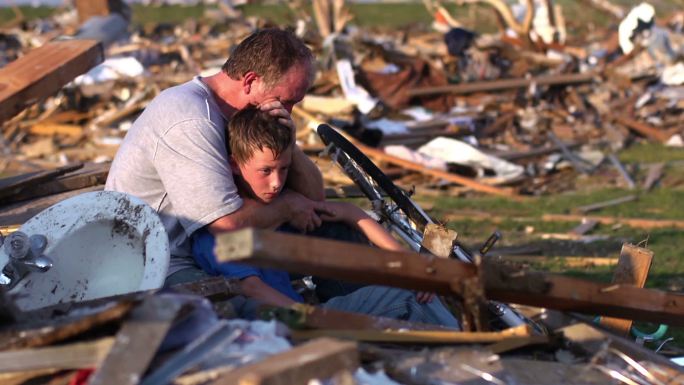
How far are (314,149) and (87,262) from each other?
344 inches

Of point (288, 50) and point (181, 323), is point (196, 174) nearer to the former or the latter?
point (288, 50)

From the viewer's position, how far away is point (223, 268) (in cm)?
435

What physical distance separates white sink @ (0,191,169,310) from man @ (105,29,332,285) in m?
0.24

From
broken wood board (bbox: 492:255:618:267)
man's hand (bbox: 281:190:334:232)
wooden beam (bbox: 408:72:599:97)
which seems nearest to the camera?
man's hand (bbox: 281:190:334:232)

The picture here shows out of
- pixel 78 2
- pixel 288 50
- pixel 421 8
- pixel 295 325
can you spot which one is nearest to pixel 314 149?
pixel 78 2

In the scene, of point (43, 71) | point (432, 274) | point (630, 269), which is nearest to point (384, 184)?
point (630, 269)

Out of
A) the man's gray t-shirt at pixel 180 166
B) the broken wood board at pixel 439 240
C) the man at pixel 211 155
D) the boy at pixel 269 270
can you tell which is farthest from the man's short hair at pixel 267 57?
the broken wood board at pixel 439 240

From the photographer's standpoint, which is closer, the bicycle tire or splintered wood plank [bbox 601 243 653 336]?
splintered wood plank [bbox 601 243 653 336]

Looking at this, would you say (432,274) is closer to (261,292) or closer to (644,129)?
(261,292)

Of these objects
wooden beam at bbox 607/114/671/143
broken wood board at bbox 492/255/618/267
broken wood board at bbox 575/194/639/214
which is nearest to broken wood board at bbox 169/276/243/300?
broken wood board at bbox 492/255/618/267

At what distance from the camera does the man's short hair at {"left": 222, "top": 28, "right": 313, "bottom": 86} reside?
4.86 m

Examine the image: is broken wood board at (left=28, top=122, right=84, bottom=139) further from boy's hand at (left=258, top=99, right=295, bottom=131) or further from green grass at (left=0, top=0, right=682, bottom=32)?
green grass at (left=0, top=0, right=682, bottom=32)

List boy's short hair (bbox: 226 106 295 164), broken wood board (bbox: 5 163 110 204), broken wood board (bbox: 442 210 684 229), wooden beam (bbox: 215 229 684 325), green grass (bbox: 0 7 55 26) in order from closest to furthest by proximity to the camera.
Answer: wooden beam (bbox: 215 229 684 325) → boy's short hair (bbox: 226 106 295 164) → broken wood board (bbox: 5 163 110 204) → broken wood board (bbox: 442 210 684 229) → green grass (bbox: 0 7 55 26)

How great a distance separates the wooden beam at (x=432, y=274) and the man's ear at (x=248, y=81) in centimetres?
182
